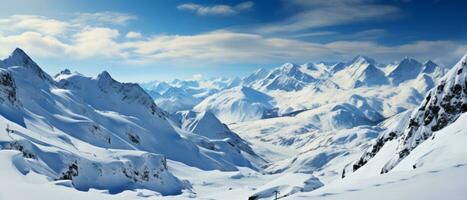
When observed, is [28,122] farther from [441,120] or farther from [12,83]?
[441,120]

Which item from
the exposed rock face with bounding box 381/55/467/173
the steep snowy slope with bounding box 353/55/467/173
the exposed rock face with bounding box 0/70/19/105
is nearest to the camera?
the steep snowy slope with bounding box 353/55/467/173

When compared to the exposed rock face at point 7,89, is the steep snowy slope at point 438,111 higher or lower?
lower

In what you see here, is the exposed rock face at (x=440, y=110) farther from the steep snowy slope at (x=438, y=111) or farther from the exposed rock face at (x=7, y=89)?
the exposed rock face at (x=7, y=89)

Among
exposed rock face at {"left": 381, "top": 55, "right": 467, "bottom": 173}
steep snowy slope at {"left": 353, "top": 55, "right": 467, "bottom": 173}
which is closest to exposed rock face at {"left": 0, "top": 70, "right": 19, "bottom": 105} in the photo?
steep snowy slope at {"left": 353, "top": 55, "right": 467, "bottom": 173}

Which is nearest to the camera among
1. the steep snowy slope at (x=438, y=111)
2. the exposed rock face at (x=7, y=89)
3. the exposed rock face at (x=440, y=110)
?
the steep snowy slope at (x=438, y=111)

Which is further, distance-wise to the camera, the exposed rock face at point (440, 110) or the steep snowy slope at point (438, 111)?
the exposed rock face at point (440, 110)

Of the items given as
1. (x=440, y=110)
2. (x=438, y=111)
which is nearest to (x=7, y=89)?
(x=438, y=111)

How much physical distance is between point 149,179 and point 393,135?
8114cm

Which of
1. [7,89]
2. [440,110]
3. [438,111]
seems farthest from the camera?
[7,89]

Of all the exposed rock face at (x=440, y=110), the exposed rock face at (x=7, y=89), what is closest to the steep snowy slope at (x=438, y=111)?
the exposed rock face at (x=440, y=110)

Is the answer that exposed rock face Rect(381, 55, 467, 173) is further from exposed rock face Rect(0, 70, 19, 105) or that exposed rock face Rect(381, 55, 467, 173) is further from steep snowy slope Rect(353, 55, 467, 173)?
exposed rock face Rect(0, 70, 19, 105)

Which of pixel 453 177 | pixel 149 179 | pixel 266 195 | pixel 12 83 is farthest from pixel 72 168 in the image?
pixel 453 177

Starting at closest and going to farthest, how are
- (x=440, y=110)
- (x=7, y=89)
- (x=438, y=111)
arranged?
(x=440, y=110)
(x=438, y=111)
(x=7, y=89)

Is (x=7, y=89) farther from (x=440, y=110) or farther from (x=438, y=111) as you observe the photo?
(x=440, y=110)
